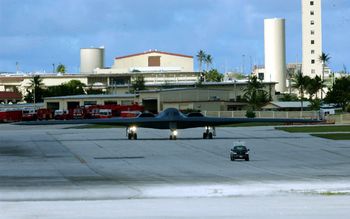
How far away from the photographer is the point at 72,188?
26.5m

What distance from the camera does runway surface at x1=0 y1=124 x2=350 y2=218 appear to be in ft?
66.8

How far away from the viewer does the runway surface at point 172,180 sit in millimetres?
20355

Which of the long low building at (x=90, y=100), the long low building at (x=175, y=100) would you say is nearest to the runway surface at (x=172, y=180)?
the long low building at (x=175, y=100)

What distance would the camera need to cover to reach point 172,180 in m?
29.5

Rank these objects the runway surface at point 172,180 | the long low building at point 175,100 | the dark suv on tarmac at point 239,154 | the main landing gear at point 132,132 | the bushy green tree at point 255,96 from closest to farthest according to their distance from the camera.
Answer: the runway surface at point 172,180 < the dark suv on tarmac at point 239,154 < the main landing gear at point 132,132 < the long low building at point 175,100 < the bushy green tree at point 255,96

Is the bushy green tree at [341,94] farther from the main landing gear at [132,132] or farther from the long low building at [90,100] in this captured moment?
the main landing gear at [132,132]

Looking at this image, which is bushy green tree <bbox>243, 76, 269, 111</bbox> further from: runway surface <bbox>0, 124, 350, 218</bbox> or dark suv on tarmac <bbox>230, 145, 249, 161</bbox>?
dark suv on tarmac <bbox>230, 145, 249, 161</bbox>

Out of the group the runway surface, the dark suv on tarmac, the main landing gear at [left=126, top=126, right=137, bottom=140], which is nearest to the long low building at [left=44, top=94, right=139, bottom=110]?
the main landing gear at [left=126, top=126, right=137, bottom=140]

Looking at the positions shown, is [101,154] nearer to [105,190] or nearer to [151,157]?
[151,157]

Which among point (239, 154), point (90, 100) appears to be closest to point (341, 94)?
point (90, 100)

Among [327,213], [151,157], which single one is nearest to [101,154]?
[151,157]

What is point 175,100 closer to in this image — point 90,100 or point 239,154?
point 90,100

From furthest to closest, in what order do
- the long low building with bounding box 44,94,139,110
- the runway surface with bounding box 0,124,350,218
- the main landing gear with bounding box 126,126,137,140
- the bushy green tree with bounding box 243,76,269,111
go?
the long low building with bounding box 44,94,139,110 < the bushy green tree with bounding box 243,76,269,111 < the main landing gear with bounding box 126,126,137,140 < the runway surface with bounding box 0,124,350,218

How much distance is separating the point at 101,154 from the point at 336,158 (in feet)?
43.7
